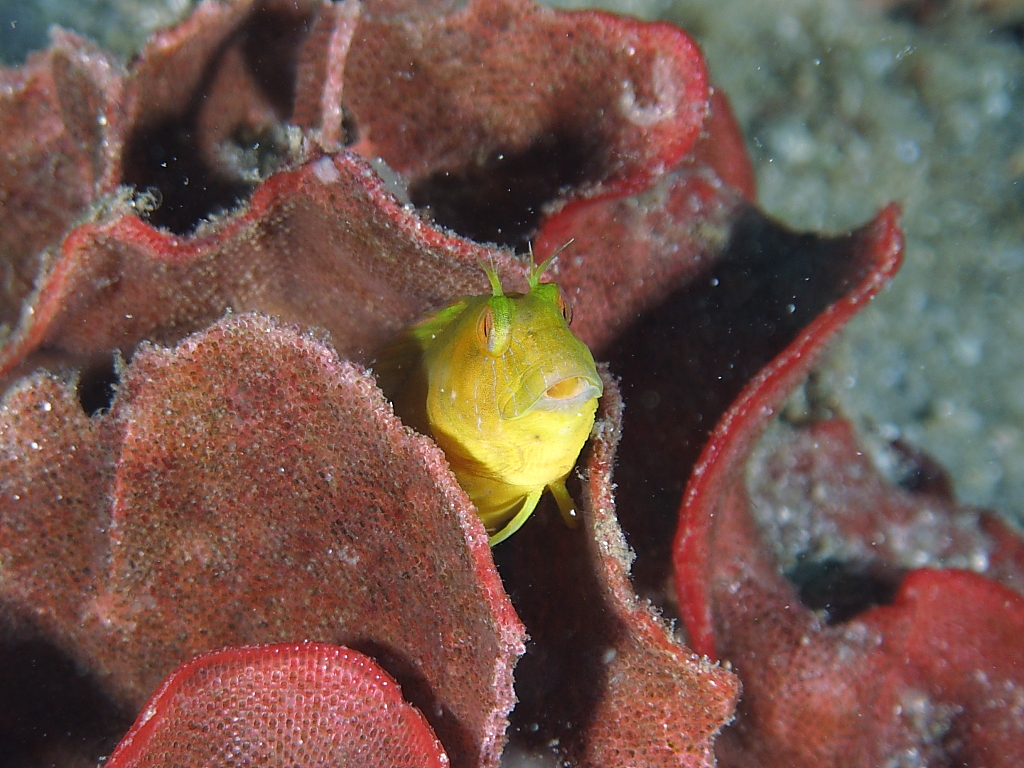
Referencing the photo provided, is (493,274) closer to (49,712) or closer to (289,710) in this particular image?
(289,710)

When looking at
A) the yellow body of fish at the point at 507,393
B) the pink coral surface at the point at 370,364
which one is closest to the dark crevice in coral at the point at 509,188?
the pink coral surface at the point at 370,364

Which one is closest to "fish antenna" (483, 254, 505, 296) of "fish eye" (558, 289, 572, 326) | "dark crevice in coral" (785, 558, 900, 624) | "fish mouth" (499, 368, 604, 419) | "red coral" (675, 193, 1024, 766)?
"fish eye" (558, 289, 572, 326)

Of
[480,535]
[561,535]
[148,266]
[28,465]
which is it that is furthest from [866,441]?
[28,465]

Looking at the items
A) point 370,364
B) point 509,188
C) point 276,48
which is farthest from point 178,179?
point 509,188

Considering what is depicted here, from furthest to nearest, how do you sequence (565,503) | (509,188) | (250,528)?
(509,188) → (565,503) → (250,528)

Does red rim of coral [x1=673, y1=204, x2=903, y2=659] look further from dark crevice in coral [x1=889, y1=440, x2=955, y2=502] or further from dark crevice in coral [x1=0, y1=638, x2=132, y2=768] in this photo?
dark crevice in coral [x1=0, y1=638, x2=132, y2=768]
